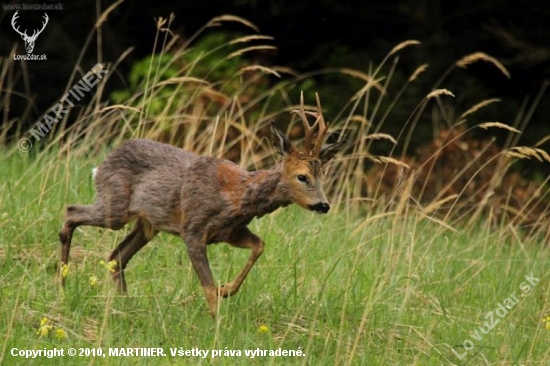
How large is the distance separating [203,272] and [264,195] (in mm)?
479

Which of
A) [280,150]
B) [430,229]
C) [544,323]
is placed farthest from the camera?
[430,229]

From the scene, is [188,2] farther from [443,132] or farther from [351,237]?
[351,237]

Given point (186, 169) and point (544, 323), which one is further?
point (544, 323)

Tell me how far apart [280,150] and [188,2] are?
10032 millimetres

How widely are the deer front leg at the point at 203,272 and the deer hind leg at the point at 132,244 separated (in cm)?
48

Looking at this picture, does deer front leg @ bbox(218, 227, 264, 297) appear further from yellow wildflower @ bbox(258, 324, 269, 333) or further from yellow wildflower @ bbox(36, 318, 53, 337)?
yellow wildflower @ bbox(36, 318, 53, 337)

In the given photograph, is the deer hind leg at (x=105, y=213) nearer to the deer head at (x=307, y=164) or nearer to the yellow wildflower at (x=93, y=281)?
the yellow wildflower at (x=93, y=281)

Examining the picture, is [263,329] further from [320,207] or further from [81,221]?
[81,221]

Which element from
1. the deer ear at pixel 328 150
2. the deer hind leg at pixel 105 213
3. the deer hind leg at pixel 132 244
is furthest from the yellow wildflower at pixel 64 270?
the deer ear at pixel 328 150

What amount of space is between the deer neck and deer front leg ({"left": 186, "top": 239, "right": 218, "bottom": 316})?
288 millimetres

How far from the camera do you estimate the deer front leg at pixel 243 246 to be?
5.73 meters

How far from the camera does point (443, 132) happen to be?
1069 cm

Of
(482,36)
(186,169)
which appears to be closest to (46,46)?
(482,36)

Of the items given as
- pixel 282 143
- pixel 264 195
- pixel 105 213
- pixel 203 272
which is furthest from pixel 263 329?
pixel 105 213
